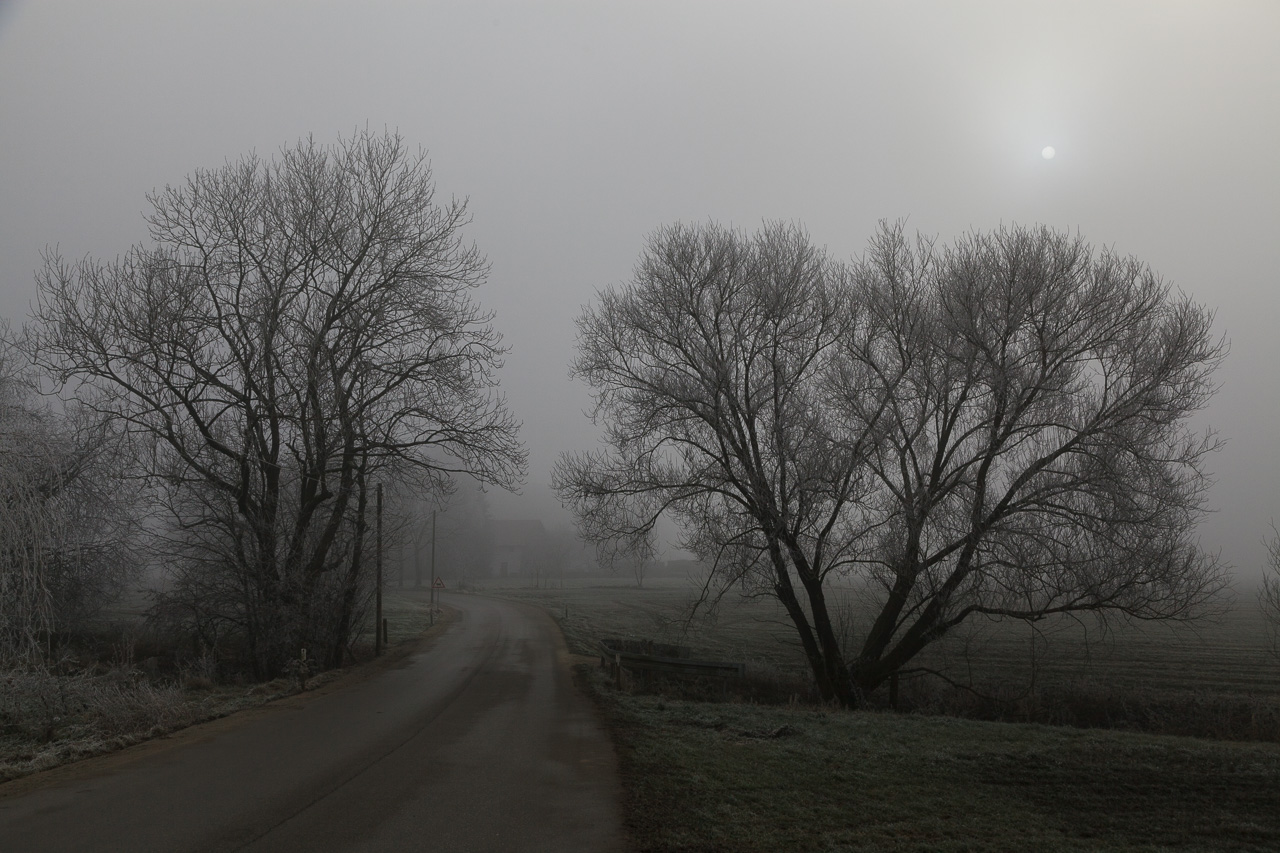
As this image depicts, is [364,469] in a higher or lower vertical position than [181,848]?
higher

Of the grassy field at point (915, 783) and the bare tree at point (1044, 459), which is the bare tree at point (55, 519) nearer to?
the grassy field at point (915, 783)

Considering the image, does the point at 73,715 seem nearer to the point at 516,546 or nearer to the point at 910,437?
the point at 910,437

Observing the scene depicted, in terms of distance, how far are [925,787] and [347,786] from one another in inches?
249

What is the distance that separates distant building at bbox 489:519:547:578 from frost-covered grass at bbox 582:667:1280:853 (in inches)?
3797

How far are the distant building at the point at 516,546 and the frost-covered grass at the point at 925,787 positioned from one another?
316 ft

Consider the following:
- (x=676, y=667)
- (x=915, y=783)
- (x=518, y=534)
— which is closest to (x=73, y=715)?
(x=676, y=667)

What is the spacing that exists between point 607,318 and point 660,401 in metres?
2.78

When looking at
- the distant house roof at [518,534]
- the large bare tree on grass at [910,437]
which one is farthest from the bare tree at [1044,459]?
the distant house roof at [518,534]

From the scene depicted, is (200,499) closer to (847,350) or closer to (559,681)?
(559,681)

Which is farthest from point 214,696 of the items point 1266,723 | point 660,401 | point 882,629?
point 1266,723

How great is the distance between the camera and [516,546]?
117 metres

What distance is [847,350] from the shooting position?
18.4 m

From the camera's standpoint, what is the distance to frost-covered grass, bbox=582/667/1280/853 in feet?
22.7

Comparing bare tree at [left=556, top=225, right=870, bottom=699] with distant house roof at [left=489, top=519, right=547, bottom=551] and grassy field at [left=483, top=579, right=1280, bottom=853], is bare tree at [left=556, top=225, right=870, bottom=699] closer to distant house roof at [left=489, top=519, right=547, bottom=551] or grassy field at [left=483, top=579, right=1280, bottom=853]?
grassy field at [left=483, top=579, right=1280, bottom=853]
